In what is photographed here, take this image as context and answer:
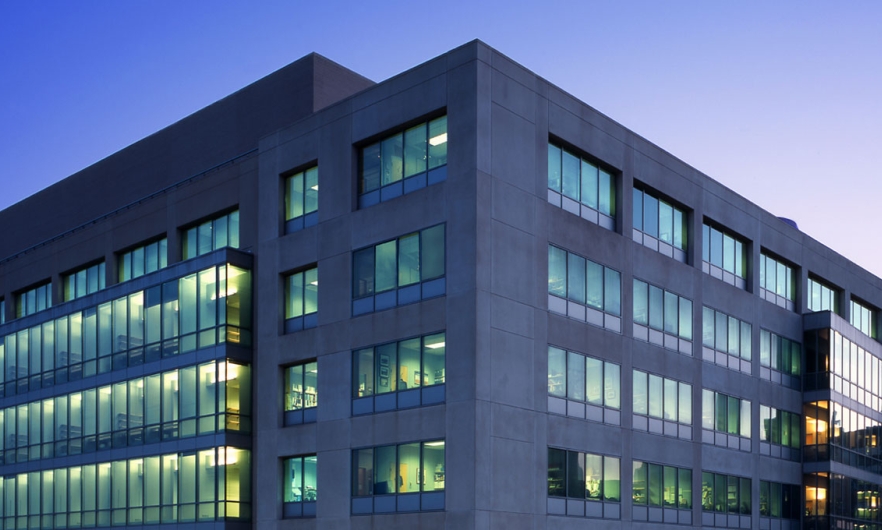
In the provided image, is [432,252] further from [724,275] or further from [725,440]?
[725,440]

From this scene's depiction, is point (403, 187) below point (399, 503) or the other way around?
the other way around

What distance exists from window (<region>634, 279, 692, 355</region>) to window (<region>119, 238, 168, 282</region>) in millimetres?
18812

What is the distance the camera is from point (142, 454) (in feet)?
139

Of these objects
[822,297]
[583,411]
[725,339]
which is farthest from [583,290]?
[822,297]

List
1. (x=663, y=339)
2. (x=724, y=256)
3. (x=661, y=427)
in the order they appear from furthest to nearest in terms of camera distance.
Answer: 1. (x=724, y=256)
2. (x=663, y=339)
3. (x=661, y=427)

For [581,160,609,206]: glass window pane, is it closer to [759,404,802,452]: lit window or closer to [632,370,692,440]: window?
[632,370,692,440]: window

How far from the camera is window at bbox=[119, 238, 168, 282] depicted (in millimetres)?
46125

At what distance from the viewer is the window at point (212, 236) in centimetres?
4309

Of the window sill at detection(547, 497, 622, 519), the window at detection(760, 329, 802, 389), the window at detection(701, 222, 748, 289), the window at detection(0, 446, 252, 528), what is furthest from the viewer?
the window at detection(760, 329, 802, 389)

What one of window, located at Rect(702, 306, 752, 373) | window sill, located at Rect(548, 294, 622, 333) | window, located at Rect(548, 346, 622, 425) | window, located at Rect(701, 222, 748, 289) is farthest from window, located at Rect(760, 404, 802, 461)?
window sill, located at Rect(548, 294, 622, 333)

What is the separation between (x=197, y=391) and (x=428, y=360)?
1020 centimetres

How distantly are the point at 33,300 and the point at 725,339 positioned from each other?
104ft

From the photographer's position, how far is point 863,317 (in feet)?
195

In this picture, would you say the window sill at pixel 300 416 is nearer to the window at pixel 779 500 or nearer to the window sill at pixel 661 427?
Answer: the window sill at pixel 661 427
